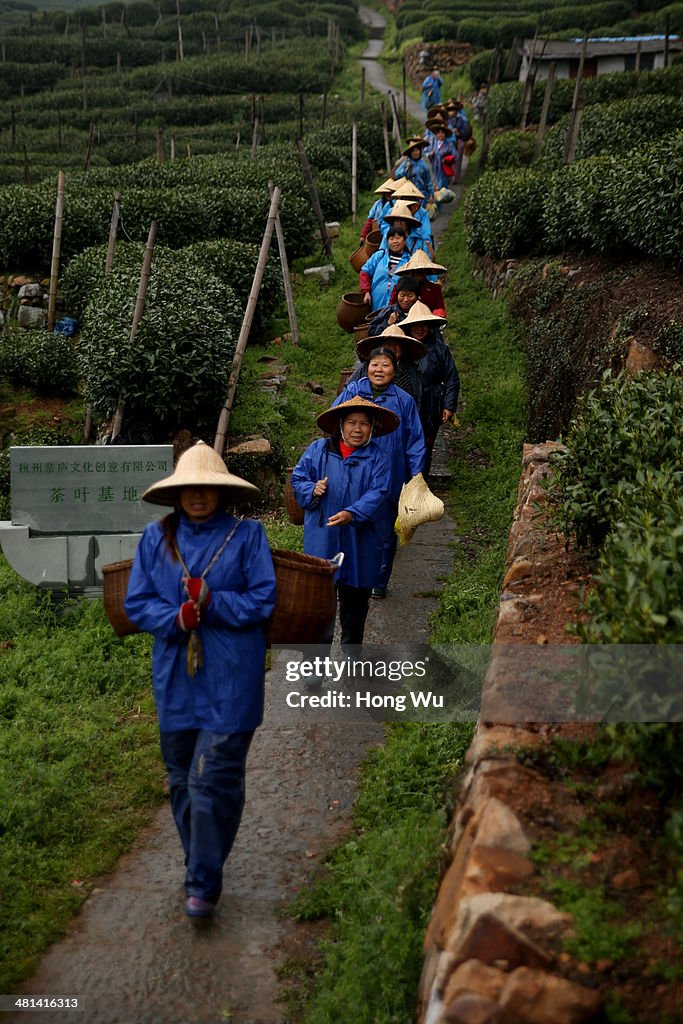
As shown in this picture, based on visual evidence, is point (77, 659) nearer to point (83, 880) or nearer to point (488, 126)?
point (83, 880)

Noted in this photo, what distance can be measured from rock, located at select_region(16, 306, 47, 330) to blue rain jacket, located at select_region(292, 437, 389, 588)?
36.7 feet

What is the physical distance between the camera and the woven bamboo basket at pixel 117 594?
5.33 m

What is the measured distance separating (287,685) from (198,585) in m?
2.44

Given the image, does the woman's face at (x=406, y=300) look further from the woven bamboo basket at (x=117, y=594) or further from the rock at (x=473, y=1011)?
the rock at (x=473, y=1011)

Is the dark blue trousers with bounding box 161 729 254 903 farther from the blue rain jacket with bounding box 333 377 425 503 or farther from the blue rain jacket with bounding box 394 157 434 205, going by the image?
the blue rain jacket with bounding box 394 157 434 205

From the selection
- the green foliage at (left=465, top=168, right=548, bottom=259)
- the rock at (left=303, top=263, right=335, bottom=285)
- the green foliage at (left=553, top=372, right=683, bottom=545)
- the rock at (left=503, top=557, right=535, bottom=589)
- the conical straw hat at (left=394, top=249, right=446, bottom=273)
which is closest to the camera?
the green foliage at (left=553, top=372, right=683, bottom=545)

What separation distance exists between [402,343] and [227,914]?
4.88 m

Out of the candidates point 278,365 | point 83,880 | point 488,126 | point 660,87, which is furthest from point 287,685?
point 488,126

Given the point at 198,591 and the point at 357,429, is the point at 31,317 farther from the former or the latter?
the point at 198,591

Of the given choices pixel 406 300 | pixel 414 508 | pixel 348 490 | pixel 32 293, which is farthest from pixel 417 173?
pixel 348 490

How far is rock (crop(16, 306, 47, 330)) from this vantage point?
1691 cm

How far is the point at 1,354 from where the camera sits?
1442 cm

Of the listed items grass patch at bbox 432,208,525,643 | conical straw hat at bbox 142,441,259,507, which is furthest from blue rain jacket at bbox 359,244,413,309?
conical straw hat at bbox 142,441,259,507

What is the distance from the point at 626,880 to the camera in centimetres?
349
